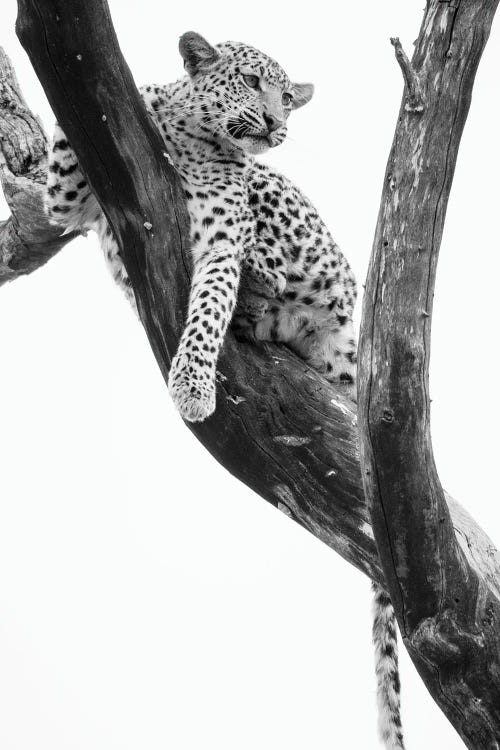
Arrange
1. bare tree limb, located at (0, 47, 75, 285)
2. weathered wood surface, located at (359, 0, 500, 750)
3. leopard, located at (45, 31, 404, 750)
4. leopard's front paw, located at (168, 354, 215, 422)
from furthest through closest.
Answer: bare tree limb, located at (0, 47, 75, 285) → leopard, located at (45, 31, 404, 750) → leopard's front paw, located at (168, 354, 215, 422) → weathered wood surface, located at (359, 0, 500, 750)

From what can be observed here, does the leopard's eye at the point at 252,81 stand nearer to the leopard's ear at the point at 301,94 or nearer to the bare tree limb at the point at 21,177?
the leopard's ear at the point at 301,94

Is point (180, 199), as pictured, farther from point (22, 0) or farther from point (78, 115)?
point (22, 0)

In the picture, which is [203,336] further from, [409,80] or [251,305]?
[409,80]

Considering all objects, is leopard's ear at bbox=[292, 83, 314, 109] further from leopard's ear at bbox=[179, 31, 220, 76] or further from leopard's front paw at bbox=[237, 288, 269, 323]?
leopard's front paw at bbox=[237, 288, 269, 323]

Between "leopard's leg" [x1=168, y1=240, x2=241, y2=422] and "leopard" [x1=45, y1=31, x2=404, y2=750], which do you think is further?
"leopard" [x1=45, y1=31, x2=404, y2=750]

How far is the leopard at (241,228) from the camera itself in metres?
6.96

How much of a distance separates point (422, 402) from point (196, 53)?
3766 mm

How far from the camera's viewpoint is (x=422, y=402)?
5.39 metres

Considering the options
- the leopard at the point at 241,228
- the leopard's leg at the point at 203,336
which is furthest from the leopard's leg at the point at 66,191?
the leopard's leg at the point at 203,336

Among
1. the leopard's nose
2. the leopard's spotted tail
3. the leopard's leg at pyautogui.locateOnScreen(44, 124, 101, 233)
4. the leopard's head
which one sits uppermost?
the leopard's head

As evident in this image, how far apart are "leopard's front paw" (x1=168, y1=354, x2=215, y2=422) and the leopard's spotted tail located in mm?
2090

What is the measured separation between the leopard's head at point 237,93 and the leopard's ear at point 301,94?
1.13ft

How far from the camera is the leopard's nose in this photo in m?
7.43

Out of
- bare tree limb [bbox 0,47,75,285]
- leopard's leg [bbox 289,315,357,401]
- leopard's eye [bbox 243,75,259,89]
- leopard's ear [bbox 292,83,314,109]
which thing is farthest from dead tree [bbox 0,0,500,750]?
bare tree limb [bbox 0,47,75,285]
